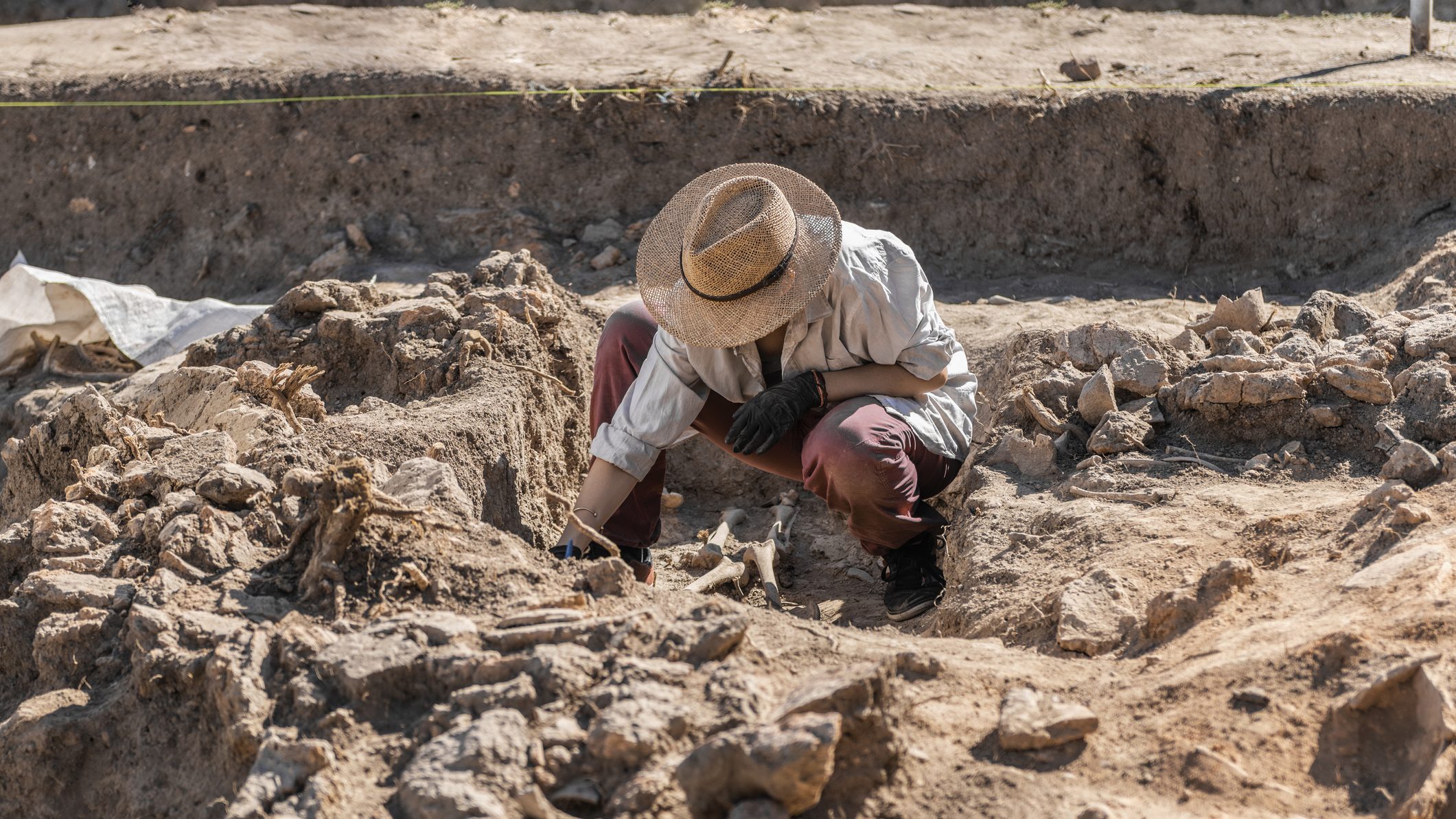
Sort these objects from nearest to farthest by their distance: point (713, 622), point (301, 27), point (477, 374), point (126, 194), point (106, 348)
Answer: point (713, 622)
point (477, 374)
point (106, 348)
point (126, 194)
point (301, 27)

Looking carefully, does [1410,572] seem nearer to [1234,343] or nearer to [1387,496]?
[1387,496]

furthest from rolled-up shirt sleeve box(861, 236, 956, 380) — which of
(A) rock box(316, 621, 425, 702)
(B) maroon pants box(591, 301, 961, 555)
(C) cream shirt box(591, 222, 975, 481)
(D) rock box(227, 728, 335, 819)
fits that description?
Answer: (D) rock box(227, 728, 335, 819)

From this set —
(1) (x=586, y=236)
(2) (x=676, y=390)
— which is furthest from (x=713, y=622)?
(1) (x=586, y=236)

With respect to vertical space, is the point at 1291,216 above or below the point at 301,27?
below

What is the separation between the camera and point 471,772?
1.85m

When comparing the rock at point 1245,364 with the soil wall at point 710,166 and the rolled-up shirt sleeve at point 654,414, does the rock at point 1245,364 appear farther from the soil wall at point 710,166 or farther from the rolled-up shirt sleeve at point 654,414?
the soil wall at point 710,166

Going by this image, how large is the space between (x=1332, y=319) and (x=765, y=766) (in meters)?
3.24

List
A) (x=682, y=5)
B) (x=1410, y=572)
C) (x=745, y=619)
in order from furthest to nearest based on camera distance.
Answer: (x=682, y=5) < (x=1410, y=572) < (x=745, y=619)

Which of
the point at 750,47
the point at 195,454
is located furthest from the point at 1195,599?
the point at 750,47

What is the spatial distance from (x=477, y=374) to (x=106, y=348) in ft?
8.64

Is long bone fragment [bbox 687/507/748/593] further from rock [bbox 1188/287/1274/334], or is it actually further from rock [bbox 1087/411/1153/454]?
rock [bbox 1188/287/1274/334]

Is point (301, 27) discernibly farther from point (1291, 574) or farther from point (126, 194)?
point (1291, 574)

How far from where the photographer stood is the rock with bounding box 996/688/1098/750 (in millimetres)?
2008

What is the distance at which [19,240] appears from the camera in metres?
6.93
